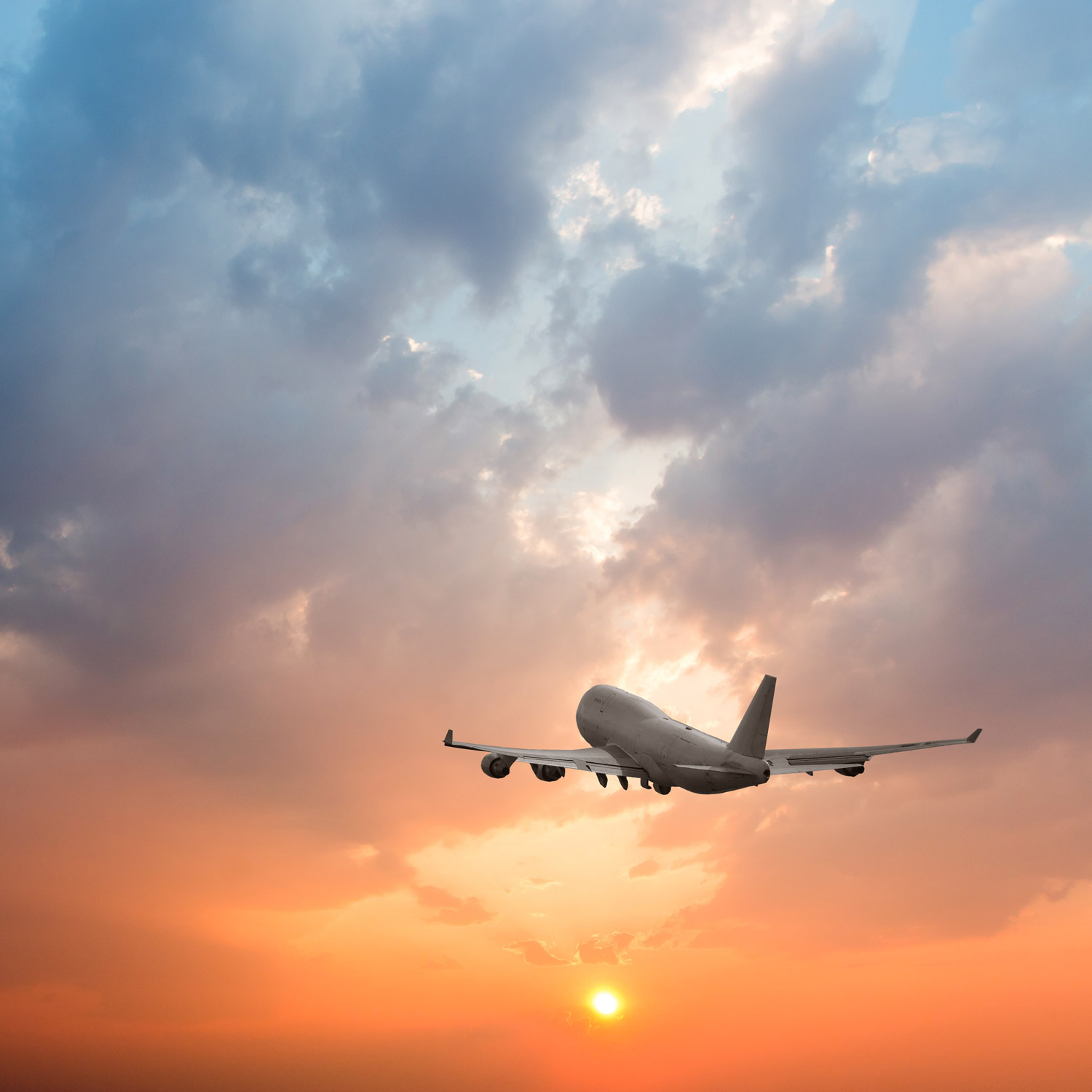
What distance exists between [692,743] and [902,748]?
14.4m

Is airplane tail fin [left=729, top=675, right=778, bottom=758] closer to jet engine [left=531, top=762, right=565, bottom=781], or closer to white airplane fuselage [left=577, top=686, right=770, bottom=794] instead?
white airplane fuselage [left=577, top=686, right=770, bottom=794]

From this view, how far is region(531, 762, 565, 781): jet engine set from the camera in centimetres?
7112

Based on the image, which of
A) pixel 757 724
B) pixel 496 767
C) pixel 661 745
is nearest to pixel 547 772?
pixel 496 767

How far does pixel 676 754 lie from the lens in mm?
65125

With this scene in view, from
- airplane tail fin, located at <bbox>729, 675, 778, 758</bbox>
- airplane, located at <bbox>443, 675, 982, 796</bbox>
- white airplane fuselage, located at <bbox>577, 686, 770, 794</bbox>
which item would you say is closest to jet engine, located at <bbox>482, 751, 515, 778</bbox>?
airplane, located at <bbox>443, 675, 982, 796</bbox>

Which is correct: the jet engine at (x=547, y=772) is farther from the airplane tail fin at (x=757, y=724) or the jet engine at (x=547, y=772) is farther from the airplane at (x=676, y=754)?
the airplane tail fin at (x=757, y=724)

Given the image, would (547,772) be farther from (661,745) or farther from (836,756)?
(836,756)

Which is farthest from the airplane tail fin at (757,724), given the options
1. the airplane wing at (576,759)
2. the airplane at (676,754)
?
the airplane wing at (576,759)

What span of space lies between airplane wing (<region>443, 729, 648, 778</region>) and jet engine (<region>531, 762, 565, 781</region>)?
1222 millimetres

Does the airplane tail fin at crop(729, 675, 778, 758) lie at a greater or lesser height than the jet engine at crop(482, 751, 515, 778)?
lesser

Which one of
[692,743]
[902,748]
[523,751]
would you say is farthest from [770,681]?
[523,751]

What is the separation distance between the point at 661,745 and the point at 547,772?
32.0ft

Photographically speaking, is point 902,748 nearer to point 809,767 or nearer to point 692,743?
point 809,767

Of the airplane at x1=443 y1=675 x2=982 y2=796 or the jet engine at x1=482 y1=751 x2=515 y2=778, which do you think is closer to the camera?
the airplane at x1=443 y1=675 x2=982 y2=796
